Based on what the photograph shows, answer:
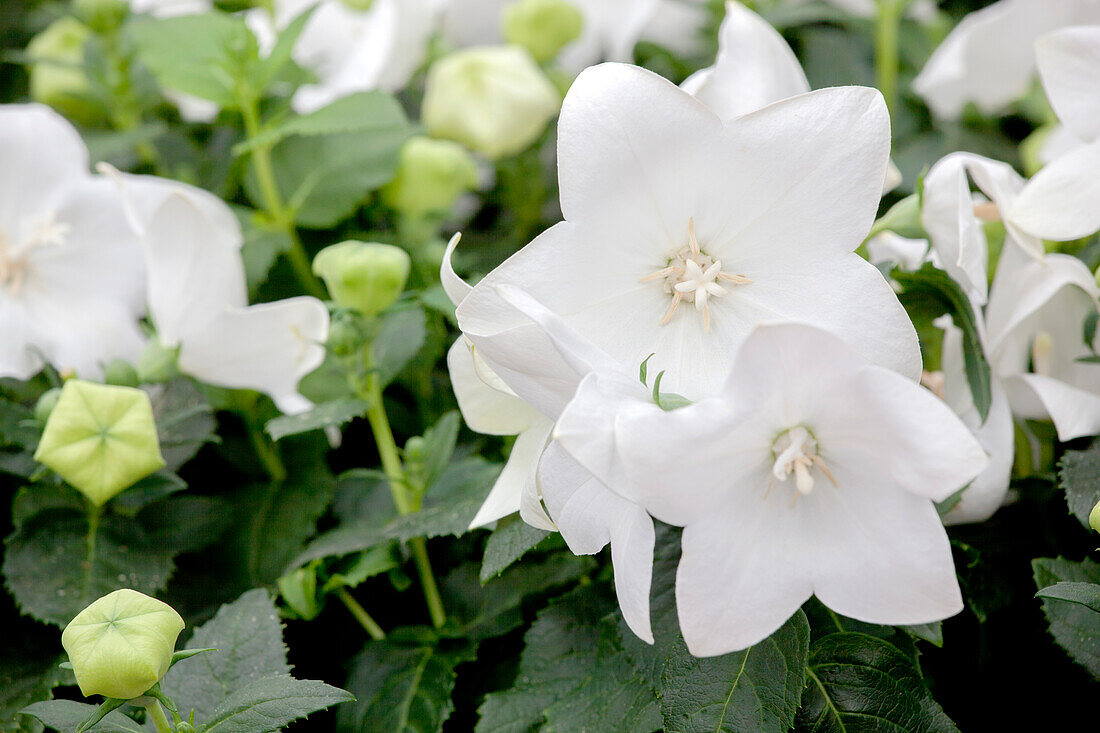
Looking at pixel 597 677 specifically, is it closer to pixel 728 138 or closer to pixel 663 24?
pixel 728 138

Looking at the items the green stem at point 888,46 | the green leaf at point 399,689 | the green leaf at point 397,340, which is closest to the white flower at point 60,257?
the green leaf at point 397,340

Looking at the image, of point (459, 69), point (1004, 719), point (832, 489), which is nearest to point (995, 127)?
point (459, 69)

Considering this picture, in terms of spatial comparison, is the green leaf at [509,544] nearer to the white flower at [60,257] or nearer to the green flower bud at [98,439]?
the green flower bud at [98,439]

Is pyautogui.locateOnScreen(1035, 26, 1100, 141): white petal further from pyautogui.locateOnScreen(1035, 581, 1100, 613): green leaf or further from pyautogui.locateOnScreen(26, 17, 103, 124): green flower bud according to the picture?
pyautogui.locateOnScreen(26, 17, 103, 124): green flower bud

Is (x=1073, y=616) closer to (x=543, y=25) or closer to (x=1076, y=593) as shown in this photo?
(x=1076, y=593)

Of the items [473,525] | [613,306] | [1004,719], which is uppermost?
[613,306]

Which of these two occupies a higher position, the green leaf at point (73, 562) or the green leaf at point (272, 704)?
the green leaf at point (272, 704)

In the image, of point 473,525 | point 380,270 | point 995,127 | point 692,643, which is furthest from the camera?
point 995,127
